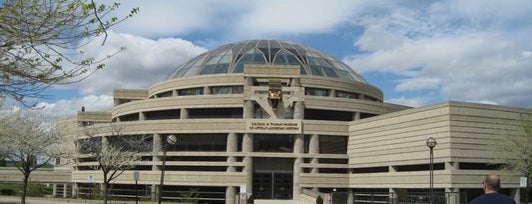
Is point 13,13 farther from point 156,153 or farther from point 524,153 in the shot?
point 156,153

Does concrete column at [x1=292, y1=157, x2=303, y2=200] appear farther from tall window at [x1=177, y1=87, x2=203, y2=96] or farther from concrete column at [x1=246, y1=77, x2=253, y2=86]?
tall window at [x1=177, y1=87, x2=203, y2=96]

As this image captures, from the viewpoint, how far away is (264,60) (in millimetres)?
71875

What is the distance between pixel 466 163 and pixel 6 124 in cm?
3497

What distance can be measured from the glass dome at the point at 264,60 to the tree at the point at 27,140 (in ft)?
70.5

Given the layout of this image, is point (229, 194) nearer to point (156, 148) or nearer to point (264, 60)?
point (156, 148)

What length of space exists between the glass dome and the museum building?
0.63 meters

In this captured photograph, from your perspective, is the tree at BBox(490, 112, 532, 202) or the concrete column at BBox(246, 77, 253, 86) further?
the concrete column at BBox(246, 77, 253, 86)

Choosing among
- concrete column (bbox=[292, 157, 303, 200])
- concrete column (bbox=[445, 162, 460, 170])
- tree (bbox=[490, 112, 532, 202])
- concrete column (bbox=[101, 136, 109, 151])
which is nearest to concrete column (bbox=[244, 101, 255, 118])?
concrete column (bbox=[292, 157, 303, 200])

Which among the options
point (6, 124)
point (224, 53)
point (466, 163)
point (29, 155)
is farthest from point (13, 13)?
point (224, 53)

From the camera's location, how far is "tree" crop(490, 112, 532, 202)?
45.1 m

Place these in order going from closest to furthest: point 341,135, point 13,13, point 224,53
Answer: point 13,13 < point 341,135 < point 224,53

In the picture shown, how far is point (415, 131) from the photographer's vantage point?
175 ft

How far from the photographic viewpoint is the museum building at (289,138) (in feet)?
169

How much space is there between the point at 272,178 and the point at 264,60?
16.0 metres
